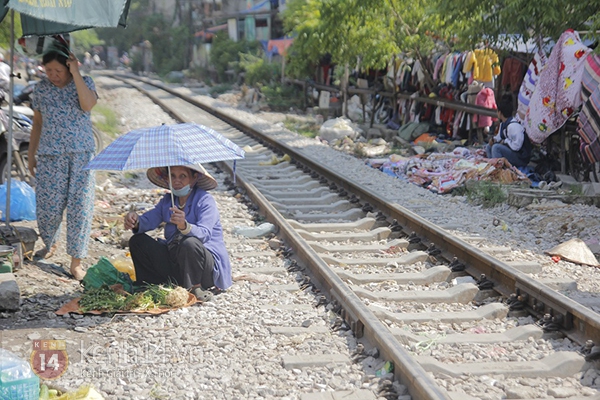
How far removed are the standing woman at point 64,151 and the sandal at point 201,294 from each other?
3.89 ft

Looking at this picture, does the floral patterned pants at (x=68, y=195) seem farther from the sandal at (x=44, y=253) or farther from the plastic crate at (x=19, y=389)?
the plastic crate at (x=19, y=389)

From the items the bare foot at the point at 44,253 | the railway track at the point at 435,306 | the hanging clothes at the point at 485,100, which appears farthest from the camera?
the hanging clothes at the point at 485,100

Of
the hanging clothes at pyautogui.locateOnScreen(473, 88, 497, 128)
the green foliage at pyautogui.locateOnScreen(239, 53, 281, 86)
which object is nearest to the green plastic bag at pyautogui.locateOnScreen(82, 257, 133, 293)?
the hanging clothes at pyautogui.locateOnScreen(473, 88, 497, 128)

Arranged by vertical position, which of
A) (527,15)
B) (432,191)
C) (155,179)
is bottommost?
(432,191)

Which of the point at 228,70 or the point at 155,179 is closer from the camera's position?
the point at 155,179

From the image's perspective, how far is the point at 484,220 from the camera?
887 centimetres

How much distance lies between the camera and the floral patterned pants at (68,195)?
6152mm

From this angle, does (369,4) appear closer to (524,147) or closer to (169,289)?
(524,147)

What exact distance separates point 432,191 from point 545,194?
166 cm

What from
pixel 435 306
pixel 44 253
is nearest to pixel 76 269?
pixel 44 253

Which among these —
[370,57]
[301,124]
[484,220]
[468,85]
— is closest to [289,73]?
[301,124]

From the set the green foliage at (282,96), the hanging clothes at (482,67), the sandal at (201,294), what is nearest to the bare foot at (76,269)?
the sandal at (201,294)
